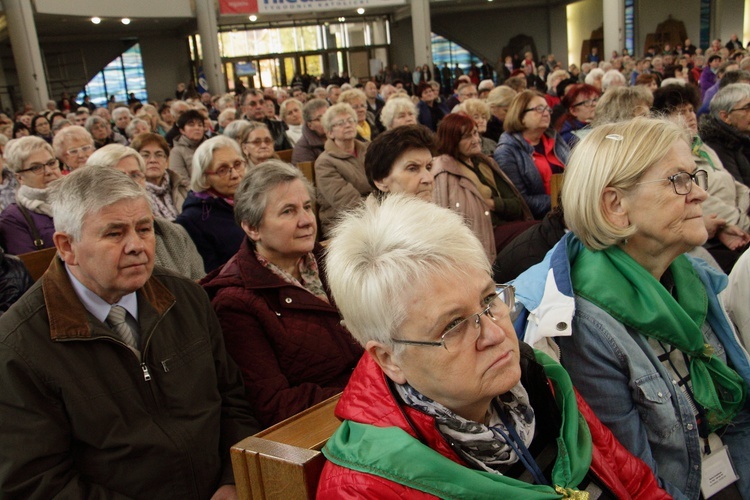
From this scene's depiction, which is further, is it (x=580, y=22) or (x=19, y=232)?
(x=580, y=22)

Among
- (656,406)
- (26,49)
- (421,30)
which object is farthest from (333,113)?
(421,30)

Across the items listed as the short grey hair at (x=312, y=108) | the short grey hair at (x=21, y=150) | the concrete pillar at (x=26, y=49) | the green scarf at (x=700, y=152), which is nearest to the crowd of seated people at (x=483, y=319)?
the green scarf at (x=700, y=152)

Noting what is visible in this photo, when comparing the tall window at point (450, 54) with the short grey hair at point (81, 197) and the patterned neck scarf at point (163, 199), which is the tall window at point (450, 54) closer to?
the patterned neck scarf at point (163, 199)

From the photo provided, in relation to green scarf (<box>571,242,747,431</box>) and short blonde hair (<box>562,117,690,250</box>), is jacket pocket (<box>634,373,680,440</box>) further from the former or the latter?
short blonde hair (<box>562,117,690,250</box>)

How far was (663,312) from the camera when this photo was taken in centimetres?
182

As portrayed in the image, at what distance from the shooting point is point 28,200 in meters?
3.92

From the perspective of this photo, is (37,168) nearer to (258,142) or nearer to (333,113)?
(258,142)

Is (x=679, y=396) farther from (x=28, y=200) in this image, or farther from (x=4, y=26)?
(x=4, y=26)

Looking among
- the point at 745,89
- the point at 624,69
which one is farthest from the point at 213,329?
the point at 624,69

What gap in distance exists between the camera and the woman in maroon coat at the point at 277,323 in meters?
2.28


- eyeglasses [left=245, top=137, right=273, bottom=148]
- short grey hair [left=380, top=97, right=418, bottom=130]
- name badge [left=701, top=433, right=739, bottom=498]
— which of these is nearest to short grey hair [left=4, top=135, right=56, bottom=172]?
eyeglasses [left=245, top=137, right=273, bottom=148]

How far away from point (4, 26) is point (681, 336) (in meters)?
20.4

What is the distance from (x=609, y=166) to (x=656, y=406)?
2.18 feet

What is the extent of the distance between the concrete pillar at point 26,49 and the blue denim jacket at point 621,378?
17313mm
